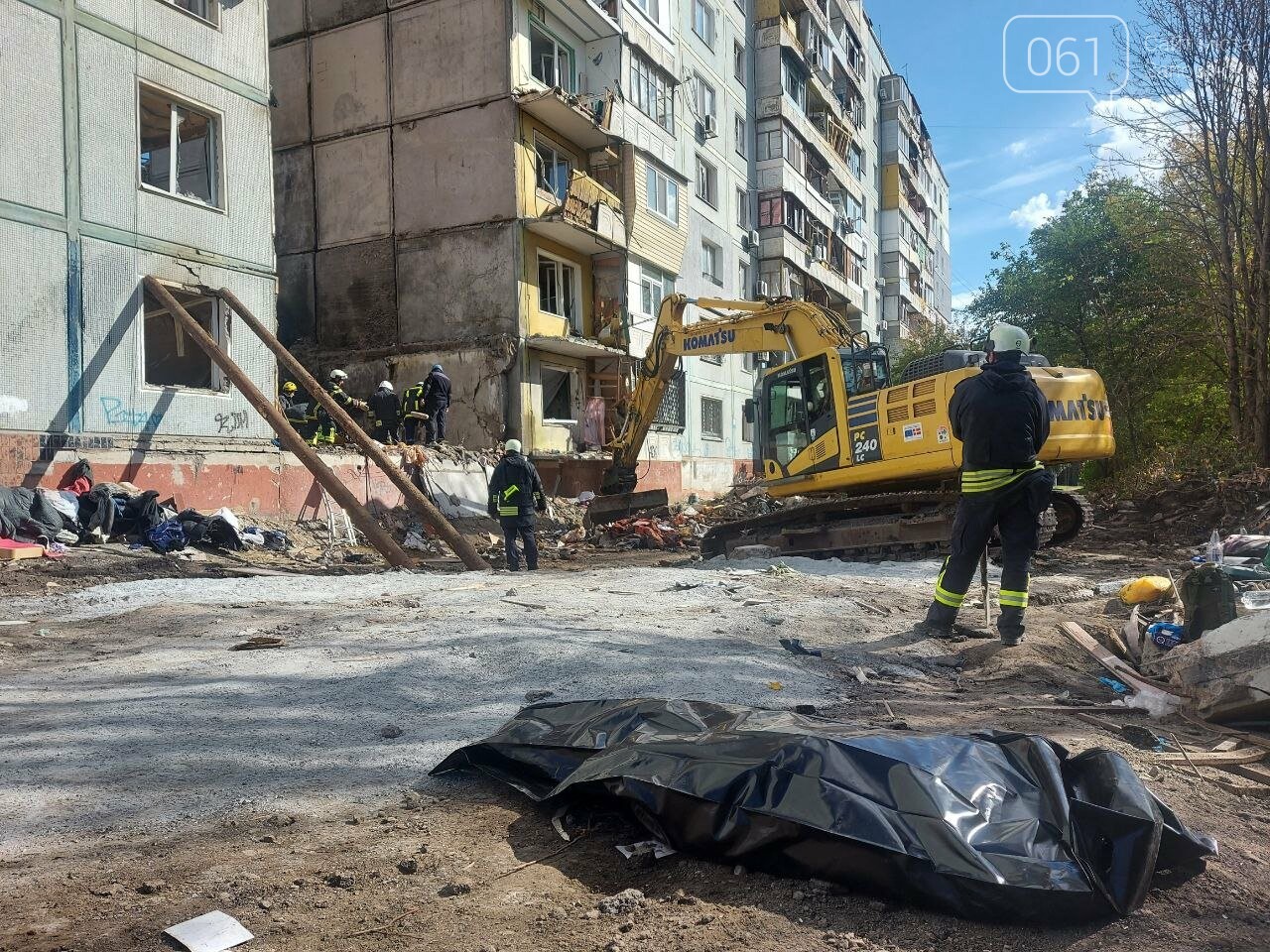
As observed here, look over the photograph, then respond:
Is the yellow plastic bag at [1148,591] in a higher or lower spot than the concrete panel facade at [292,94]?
lower

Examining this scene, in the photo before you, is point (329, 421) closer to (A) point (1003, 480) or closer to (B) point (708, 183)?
(A) point (1003, 480)

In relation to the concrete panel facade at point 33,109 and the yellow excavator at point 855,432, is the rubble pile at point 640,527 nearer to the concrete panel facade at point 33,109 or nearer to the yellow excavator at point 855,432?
the yellow excavator at point 855,432

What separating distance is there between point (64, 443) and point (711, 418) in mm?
19230

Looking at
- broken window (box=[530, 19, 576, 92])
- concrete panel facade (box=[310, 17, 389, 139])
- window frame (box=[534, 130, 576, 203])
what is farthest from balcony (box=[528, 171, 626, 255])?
concrete panel facade (box=[310, 17, 389, 139])

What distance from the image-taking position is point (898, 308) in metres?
49.8

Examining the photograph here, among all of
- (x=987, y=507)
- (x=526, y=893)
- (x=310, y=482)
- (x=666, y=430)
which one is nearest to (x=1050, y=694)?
(x=987, y=507)

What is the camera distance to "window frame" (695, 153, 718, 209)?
2748cm

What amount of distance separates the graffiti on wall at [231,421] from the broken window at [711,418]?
620 inches

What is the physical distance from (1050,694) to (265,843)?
13.3 feet

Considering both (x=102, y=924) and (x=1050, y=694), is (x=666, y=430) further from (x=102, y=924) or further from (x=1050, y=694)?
(x=102, y=924)

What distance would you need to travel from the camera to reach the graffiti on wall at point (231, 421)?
12.8 meters

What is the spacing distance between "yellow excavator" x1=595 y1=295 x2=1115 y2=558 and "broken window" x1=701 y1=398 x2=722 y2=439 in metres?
13.2

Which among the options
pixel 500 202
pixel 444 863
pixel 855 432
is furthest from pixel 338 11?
pixel 444 863

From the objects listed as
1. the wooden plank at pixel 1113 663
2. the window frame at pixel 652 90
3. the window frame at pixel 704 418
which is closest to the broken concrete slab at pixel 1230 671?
the wooden plank at pixel 1113 663
